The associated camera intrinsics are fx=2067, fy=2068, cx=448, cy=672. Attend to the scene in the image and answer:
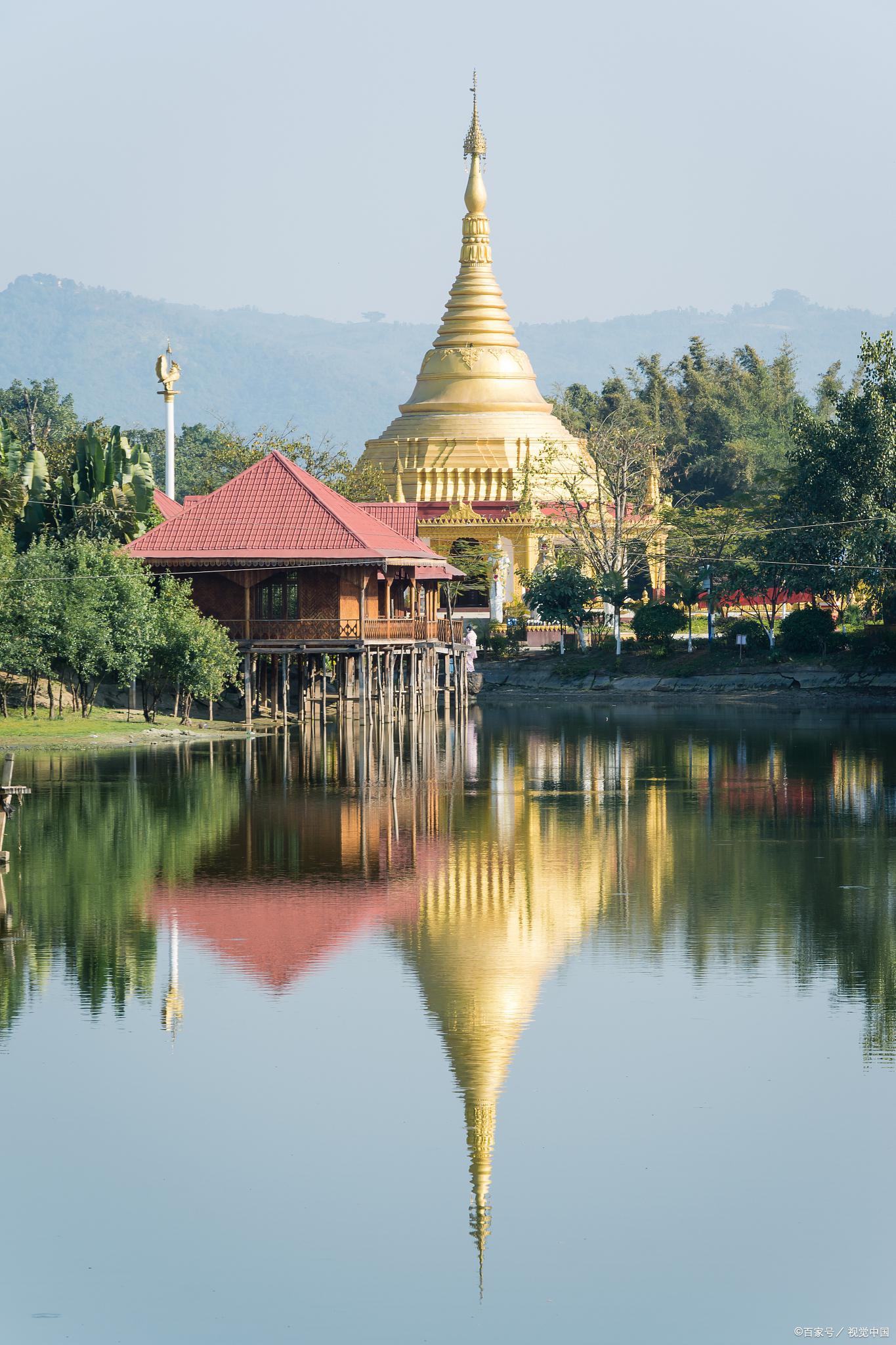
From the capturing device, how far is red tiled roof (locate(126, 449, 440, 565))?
143ft

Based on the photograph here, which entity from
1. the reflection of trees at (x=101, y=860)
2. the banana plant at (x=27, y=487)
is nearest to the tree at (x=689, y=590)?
the banana plant at (x=27, y=487)

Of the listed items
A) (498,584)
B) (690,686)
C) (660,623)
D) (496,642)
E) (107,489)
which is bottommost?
(690,686)

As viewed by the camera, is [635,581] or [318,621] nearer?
[318,621]

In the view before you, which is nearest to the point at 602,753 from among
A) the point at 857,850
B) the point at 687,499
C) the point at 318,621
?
the point at 318,621

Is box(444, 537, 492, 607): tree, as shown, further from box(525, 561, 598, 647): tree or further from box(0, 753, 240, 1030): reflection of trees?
box(0, 753, 240, 1030): reflection of trees

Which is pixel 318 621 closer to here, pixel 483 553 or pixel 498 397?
pixel 483 553

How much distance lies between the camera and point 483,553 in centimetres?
7188

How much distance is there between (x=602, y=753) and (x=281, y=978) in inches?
926

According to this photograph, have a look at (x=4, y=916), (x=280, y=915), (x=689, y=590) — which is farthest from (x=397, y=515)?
(x=4, y=916)

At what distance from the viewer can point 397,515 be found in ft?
177

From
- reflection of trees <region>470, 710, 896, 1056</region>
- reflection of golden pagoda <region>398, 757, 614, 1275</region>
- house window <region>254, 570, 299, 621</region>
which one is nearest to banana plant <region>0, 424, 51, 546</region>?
house window <region>254, 570, 299, 621</region>

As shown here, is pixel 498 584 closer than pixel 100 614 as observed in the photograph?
No

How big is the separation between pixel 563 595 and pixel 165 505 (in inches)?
595

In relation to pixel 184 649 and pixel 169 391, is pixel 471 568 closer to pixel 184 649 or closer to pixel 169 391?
pixel 169 391
